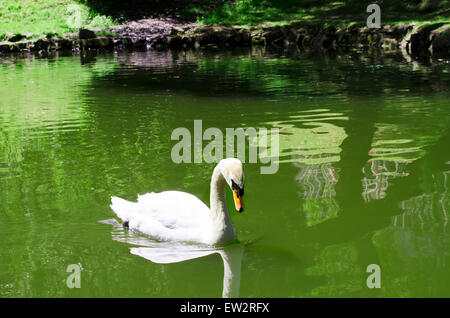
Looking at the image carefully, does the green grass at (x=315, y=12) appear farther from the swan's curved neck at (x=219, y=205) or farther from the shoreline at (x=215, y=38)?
the swan's curved neck at (x=219, y=205)

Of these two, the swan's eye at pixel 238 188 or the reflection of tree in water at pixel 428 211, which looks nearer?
the swan's eye at pixel 238 188

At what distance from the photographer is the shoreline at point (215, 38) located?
85.8 ft

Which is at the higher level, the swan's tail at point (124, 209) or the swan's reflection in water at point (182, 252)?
the swan's tail at point (124, 209)

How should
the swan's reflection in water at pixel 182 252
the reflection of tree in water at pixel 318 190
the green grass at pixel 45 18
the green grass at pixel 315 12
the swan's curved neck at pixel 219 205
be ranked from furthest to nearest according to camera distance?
the green grass at pixel 45 18
the green grass at pixel 315 12
the reflection of tree in water at pixel 318 190
the swan's curved neck at pixel 219 205
the swan's reflection in water at pixel 182 252

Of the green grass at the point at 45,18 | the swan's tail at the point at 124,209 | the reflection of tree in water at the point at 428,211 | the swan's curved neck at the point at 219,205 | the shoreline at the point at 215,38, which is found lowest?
the reflection of tree in water at the point at 428,211

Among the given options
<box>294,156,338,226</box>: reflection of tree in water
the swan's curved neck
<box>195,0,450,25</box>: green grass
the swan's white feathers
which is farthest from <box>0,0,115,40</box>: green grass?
the swan's curved neck

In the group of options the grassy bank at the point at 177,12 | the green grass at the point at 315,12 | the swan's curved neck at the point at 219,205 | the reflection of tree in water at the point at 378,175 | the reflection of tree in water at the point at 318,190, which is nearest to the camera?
the swan's curved neck at the point at 219,205

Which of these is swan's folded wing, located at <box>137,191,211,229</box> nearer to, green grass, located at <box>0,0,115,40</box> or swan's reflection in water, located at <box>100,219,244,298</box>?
swan's reflection in water, located at <box>100,219,244,298</box>

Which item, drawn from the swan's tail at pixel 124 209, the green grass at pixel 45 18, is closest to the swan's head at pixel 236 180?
the swan's tail at pixel 124 209

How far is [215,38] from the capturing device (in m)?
29.6

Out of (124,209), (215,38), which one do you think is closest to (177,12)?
(215,38)

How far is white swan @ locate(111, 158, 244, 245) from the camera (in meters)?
5.16

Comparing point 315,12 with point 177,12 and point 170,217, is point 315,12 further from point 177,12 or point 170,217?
point 170,217

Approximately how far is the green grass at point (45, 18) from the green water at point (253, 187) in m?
16.3
